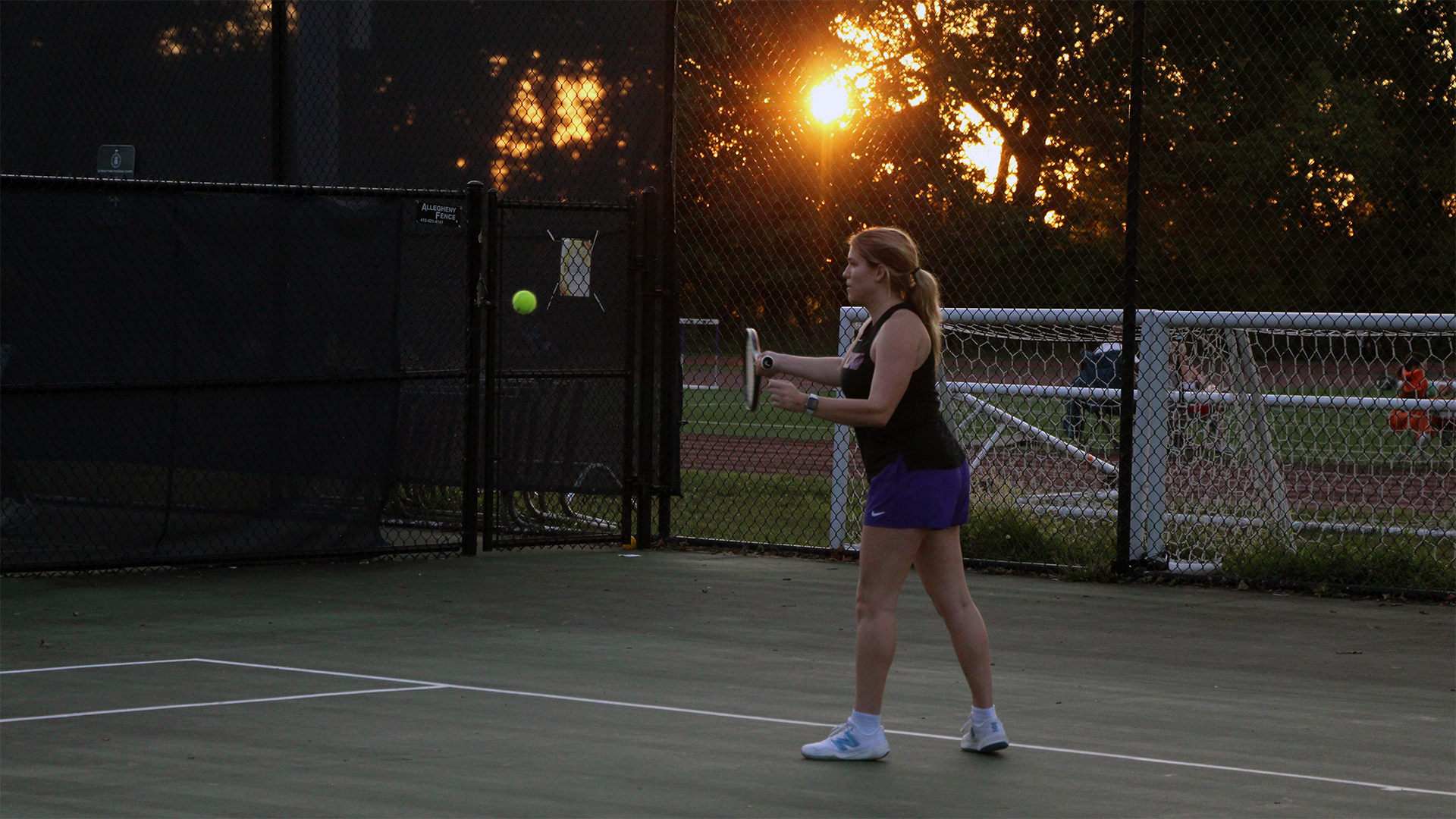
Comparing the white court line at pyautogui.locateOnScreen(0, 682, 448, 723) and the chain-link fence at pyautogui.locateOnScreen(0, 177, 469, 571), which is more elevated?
the chain-link fence at pyautogui.locateOnScreen(0, 177, 469, 571)

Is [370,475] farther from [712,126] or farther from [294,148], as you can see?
[712,126]

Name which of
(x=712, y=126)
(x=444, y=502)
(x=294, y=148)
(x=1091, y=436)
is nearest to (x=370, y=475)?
(x=444, y=502)

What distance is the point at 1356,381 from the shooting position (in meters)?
11.0

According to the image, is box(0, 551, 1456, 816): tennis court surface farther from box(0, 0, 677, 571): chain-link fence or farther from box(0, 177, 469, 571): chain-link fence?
box(0, 0, 677, 571): chain-link fence

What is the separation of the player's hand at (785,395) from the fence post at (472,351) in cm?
571

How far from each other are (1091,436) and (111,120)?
303 inches

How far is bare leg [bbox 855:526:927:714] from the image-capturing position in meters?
5.64

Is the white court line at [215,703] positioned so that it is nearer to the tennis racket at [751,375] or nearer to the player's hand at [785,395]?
the tennis racket at [751,375]

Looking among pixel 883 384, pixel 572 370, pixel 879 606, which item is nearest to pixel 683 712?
pixel 879 606

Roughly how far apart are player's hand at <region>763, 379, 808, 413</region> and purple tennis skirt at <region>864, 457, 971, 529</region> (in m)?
0.43

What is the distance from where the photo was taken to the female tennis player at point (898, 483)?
18.4 feet

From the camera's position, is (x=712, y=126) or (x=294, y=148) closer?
(x=294, y=148)

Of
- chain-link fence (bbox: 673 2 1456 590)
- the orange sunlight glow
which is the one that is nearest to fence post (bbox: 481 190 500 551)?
chain-link fence (bbox: 673 2 1456 590)

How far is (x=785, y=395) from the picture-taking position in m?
5.38
